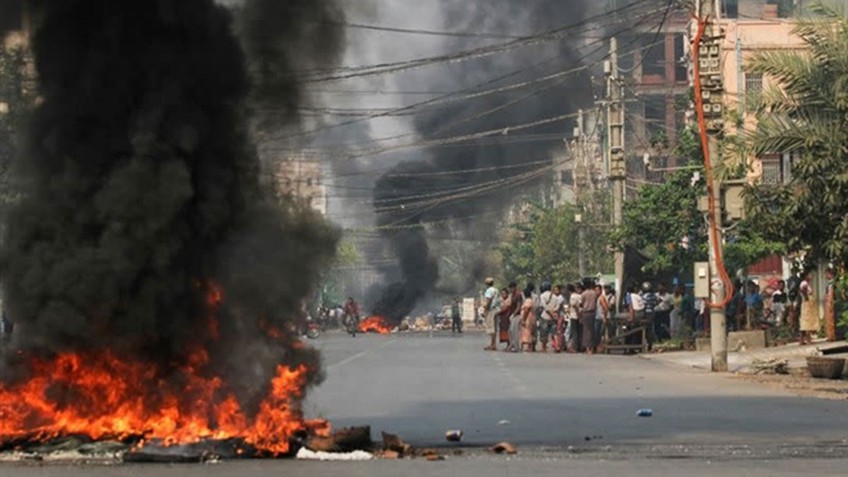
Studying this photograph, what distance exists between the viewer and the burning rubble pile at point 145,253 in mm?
13867

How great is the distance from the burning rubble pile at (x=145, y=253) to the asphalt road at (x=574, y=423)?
111 centimetres

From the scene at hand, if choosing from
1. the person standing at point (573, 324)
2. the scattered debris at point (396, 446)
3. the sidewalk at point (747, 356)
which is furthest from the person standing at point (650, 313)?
the scattered debris at point (396, 446)

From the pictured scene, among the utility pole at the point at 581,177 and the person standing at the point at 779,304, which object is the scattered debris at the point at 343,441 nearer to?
the person standing at the point at 779,304

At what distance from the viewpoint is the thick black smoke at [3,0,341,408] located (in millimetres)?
13961

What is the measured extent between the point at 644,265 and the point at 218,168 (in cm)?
3191

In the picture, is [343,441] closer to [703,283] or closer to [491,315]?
[703,283]

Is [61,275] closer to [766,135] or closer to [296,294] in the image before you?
[296,294]

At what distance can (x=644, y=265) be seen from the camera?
45531 millimetres

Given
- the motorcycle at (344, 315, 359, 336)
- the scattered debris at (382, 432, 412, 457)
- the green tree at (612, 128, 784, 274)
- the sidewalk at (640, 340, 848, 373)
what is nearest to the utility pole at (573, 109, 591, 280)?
the motorcycle at (344, 315, 359, 336)

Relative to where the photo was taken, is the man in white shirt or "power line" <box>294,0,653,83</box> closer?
"power line" <box>294,0,653,83</box>

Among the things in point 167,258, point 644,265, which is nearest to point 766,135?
point 167,258

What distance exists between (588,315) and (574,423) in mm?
23993

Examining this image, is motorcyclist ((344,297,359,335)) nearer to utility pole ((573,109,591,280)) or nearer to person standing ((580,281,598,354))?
utility pole ((573,109,591,280))

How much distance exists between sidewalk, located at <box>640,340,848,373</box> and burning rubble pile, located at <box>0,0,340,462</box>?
1516 centimetres
